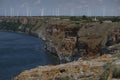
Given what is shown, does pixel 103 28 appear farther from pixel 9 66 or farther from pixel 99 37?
pixel 9 66

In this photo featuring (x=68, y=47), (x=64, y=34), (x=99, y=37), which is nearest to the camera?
(x=99, y=37)

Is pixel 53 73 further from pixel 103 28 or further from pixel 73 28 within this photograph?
pixel 73 28

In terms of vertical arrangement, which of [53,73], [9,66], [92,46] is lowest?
[9,66]

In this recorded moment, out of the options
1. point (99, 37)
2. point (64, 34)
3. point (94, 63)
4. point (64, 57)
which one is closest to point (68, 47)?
point (64, 57)

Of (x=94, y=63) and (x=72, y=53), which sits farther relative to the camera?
(x=72, y=53)

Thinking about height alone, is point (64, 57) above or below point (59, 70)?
below

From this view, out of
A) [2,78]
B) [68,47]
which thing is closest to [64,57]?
[68,47]

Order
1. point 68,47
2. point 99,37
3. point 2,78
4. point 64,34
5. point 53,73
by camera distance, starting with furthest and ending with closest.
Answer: point 64,34, point 68,47, point 99,37, point 2,78, point 53,73
